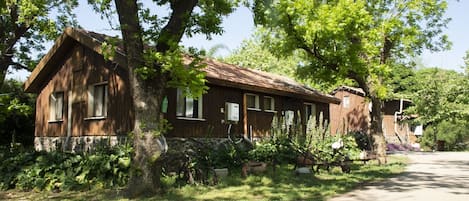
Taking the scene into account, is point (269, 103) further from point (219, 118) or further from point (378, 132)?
point (378, 132)

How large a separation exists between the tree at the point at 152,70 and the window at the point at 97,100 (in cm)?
592

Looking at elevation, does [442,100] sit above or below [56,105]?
above

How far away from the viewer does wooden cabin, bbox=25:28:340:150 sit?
48.7 feet

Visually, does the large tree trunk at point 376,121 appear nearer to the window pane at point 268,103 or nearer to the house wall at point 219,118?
the house wall at point 219,118

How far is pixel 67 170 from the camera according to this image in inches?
477

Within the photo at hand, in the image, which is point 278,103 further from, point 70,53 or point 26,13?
Answer: point 26,13

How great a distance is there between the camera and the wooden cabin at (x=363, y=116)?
35.4 m

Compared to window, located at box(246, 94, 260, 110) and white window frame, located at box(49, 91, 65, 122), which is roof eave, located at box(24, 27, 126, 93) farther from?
window, located at box(246, 94, 260, 110)

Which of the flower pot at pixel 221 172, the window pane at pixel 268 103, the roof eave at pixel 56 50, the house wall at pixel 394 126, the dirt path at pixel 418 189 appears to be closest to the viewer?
the dirt path at pixel 418 189

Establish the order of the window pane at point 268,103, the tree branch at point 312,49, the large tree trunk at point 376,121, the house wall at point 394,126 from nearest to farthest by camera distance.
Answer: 1. the tree branch at point 312,49
2. the large tree trunk at point 376,121
3. the window pane at point 268,103
4. the house wall at point 394,126

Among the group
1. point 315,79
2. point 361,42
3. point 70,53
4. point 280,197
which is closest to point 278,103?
point 315,79

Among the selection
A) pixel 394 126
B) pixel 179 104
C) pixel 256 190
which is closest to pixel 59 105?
pixel 179 104

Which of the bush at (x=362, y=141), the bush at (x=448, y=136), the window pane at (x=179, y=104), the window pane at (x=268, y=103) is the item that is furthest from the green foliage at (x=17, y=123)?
the bush at (x=448, y=136)

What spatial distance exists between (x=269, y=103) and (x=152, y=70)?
10.7 metres
